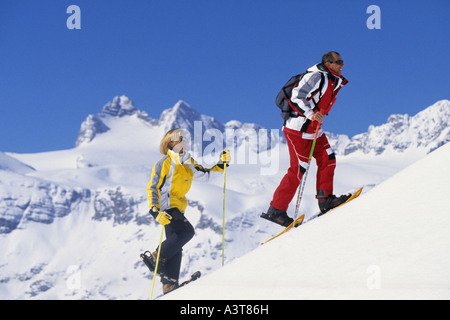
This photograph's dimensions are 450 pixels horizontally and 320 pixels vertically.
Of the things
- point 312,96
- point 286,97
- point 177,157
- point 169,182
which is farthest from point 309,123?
point 169,182

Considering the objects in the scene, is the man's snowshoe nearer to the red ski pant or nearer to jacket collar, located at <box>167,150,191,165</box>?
the red ski pant

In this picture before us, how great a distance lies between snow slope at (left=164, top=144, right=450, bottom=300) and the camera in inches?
182

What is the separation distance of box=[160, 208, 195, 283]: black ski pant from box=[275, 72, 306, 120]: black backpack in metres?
2.39

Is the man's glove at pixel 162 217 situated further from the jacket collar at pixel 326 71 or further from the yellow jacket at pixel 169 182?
the jacket collar at pixel 326 71

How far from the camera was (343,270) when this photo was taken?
5.09m

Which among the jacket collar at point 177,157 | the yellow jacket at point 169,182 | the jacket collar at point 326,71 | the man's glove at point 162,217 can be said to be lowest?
the man's glove at point 162,217

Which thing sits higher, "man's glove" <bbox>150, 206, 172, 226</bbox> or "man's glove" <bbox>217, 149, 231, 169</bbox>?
"man's glove" <bbox>217, 149, 231, 169</bbox>

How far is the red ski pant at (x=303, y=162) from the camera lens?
328 inches

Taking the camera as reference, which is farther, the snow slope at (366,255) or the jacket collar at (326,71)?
the jacket collar at (326,71)

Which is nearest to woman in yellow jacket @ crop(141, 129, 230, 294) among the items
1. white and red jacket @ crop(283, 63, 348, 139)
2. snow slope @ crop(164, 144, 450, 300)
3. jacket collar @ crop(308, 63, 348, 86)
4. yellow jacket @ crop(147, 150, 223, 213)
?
yellow jacket @ crop(147, 150, 223, 213)

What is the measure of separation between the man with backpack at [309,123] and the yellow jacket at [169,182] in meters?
1.23

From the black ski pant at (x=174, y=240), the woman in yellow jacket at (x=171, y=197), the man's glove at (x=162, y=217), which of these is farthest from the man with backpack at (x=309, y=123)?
the man's glove at (x=162, y=217)

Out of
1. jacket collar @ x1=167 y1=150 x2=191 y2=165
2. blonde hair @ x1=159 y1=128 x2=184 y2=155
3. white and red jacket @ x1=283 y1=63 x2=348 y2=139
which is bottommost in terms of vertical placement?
jacket collar @ x1=167 y1=150 x2=191 y2=165
